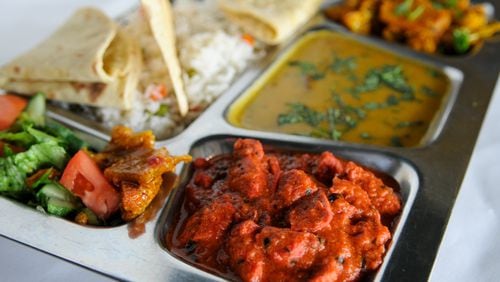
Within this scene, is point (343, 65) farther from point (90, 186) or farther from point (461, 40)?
point (90, 186)

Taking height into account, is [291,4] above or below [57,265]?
above

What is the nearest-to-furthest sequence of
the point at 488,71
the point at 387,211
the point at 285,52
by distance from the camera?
the point at 387,211 → the point at 488,71 → the point at 285,52

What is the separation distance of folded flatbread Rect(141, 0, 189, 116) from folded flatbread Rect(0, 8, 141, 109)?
30 cm

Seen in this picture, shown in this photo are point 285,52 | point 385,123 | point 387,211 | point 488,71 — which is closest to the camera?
point 387,211

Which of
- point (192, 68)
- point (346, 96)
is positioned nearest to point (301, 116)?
point (346, 96)

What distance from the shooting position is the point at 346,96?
10.2ft

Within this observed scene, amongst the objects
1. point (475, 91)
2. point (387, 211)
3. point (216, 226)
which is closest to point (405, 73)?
point (475, 91)

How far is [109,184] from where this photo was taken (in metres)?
2.31

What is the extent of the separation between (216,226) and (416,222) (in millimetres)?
832

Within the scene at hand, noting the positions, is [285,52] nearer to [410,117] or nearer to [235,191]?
[410,117]

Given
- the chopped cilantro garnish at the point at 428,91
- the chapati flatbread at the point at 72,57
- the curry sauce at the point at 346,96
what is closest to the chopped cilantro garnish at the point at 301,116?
the curry sauce at the point at 346,96

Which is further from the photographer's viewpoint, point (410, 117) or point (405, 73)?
point (405, 73)

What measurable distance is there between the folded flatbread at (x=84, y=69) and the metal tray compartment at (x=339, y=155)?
56 centimetres

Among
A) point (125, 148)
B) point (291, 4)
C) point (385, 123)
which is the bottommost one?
point (385, 123)
